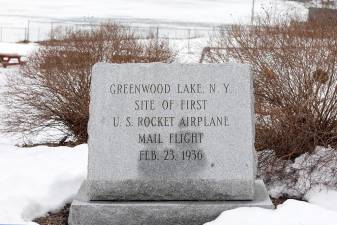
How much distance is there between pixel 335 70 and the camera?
7832 millimetres

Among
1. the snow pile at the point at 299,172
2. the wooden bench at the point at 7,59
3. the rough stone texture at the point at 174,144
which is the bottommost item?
the wooden bench at the point at 7,59

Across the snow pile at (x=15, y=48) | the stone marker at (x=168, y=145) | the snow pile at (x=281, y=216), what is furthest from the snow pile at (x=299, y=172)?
the snow pile at (x=15, y=48)

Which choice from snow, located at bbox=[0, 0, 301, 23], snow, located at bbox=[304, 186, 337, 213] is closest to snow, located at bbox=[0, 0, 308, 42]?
snow, located at bbox=[0, 0, 301, 23]

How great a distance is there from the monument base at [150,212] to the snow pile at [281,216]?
17cm

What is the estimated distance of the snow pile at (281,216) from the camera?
4.90 metres

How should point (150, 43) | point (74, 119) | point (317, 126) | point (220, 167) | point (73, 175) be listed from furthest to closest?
1. point (150, 43)
2. point (74, 119)
3. point (317, 126)
4. point (73, 175)
5. point (220, 167)

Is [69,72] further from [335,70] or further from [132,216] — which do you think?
[132,216]

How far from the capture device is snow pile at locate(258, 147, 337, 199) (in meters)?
6.94

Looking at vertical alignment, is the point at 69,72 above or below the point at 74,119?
above

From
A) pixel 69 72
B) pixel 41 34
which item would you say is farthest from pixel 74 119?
pixel 41 34

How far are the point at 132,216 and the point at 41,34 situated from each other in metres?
34.5

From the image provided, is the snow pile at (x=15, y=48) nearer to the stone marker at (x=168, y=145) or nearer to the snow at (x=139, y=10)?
the snow at (x=139, y=10)

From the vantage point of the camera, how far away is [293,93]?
7.86 meters

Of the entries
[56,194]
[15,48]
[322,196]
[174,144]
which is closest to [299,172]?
[322,196]
